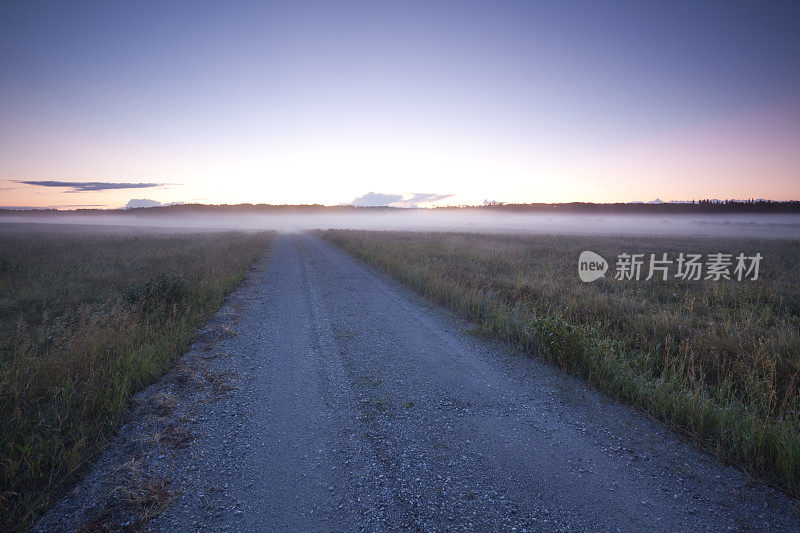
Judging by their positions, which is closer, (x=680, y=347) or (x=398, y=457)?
(x=398, y=457)

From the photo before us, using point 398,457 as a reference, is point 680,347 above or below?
above

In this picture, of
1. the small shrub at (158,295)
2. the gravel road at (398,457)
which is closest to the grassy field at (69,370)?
the small shrub at (158,295)

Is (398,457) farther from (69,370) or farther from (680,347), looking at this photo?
(680,347)

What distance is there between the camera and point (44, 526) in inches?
106

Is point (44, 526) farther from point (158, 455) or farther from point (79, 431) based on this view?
point (79, 431)

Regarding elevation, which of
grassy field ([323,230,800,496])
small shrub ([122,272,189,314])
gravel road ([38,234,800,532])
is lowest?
gravel road ([38,234,800,532])

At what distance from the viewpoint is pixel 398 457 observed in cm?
365

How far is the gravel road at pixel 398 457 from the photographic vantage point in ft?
9.46

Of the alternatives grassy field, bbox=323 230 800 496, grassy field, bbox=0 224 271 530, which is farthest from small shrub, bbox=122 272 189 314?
grassy field, bbox=323 230 800 496

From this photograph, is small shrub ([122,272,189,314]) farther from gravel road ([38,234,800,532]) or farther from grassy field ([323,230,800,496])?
grassy field ([323,230,800,496])

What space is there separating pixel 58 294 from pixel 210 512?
13069 millimetres

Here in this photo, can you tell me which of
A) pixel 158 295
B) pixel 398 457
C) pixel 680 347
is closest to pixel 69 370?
pixel 158 295

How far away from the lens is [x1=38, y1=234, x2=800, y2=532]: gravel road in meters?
2.88

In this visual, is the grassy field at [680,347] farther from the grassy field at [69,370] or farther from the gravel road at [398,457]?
the grassy field at [69,370]
